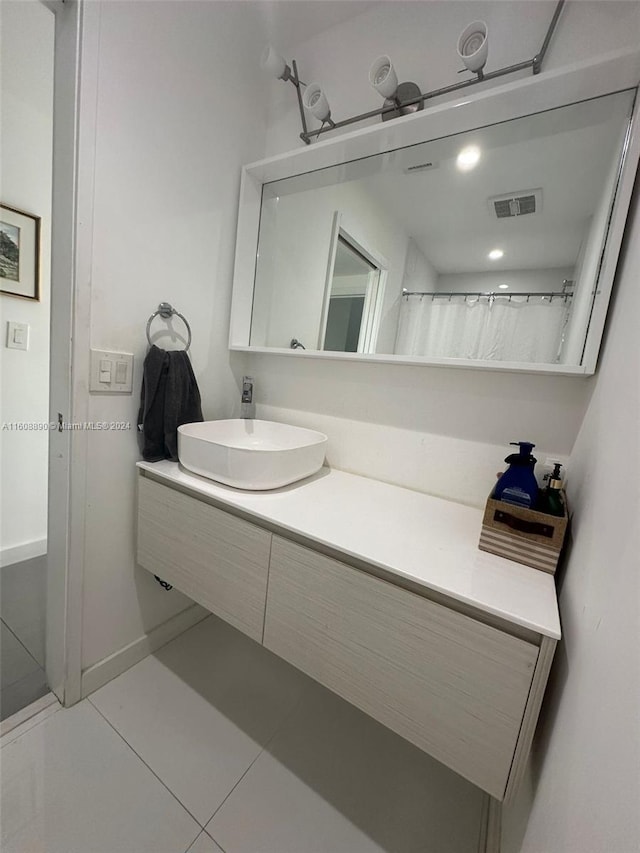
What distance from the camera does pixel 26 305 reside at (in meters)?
1.63

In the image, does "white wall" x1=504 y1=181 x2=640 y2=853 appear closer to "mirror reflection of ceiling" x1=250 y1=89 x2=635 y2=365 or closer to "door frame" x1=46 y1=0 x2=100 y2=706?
"mirror reflection of ceiling" x1=250 y1=89 x2=635 y2=365

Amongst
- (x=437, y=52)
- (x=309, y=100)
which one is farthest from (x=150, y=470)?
(x=437, y=52)

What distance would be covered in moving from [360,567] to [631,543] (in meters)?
0.46

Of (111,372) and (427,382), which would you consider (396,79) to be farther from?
(111,372)

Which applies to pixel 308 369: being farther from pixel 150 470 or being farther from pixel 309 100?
pixel 309 100

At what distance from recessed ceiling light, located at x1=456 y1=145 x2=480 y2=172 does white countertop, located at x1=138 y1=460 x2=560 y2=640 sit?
1.05 meters

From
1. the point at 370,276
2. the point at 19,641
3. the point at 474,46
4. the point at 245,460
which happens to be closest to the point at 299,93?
the point at 474,46

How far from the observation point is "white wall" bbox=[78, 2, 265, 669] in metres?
0.94

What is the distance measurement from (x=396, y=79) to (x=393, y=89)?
29 millimetres

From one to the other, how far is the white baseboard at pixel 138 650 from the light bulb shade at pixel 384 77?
2042mm

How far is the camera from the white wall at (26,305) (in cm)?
131

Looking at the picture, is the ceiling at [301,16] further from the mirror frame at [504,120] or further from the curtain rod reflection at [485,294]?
the curtain rod reflection at [485,294]

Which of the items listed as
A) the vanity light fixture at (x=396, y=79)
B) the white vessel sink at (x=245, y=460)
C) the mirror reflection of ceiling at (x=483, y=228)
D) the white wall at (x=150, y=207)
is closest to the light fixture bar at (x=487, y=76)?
the vanity light fixture at (x=396, y=79)

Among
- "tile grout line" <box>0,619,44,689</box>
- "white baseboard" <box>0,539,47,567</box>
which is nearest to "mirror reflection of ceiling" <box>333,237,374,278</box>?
"tile grout line" <box>0,619,44,689</box>
